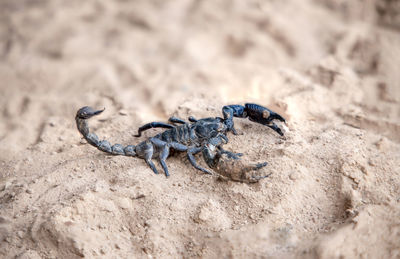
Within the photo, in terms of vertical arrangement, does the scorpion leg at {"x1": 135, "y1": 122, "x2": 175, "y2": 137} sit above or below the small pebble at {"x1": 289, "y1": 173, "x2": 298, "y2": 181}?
below

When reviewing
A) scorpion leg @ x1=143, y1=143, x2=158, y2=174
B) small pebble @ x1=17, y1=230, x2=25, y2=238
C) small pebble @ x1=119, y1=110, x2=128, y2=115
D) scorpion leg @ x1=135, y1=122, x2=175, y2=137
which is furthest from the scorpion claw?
small pebble @ x1=17, y1=230, x2=25, y2=238

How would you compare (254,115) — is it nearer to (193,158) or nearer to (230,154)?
(230,154)

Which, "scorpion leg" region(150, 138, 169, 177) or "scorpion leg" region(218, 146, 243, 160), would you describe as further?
"scorpion leg" region(150, 138, 169, 177)

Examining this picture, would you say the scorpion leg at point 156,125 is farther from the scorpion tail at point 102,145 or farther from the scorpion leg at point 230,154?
the scorpion leg at point 230,154

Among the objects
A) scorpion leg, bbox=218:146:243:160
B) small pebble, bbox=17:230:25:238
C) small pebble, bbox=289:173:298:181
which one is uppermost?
small pebble, bbox=289:173:298:181

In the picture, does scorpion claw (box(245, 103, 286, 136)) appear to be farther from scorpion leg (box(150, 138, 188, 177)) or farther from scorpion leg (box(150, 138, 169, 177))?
scorpion leg (box(150, 138, 169, 177))

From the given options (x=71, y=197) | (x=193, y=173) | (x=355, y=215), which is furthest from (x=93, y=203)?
(x=355, y=215)
